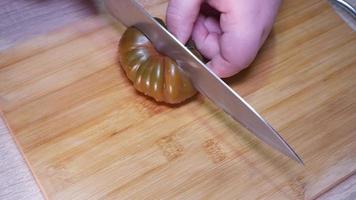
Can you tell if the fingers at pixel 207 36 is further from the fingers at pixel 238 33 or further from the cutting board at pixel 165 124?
the cutting board at pixel 165 124

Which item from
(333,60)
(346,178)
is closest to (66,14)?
(333,60)

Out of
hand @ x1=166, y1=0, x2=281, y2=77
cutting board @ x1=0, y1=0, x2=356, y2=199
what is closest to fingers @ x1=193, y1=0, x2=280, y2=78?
hand @ x1=166, y1=0, x2=281, y2=77

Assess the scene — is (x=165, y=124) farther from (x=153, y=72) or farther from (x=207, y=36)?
(x=207, y=36)

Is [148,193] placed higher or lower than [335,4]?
lower

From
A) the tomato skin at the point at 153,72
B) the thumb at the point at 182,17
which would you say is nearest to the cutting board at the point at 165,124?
the tomato skin at the point at 153,72

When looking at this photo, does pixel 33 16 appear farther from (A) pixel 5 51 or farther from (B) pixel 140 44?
(B) pixel 140 44

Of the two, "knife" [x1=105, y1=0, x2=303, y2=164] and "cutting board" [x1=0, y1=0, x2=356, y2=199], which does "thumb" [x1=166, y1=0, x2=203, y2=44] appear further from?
"cutting board" [x1=0, y1=0, x2=356, y2=199]

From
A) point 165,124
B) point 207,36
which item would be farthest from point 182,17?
point 165,124
